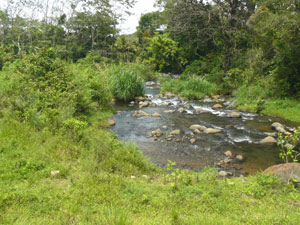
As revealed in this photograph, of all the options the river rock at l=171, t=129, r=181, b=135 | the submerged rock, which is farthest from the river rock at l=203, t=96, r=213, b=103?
the river rock at l=171, t=129, r=181, b=135

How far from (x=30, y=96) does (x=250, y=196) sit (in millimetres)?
6780

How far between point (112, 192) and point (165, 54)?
22290mm

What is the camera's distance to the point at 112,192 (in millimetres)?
3596

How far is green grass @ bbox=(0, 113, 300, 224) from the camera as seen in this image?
2.85 meters

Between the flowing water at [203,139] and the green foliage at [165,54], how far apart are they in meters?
12.7

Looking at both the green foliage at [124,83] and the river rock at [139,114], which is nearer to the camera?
the river rock at [139,114]

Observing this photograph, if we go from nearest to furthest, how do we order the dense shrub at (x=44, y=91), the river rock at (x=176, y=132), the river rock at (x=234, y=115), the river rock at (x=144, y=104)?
the dense shrub at (x=44, y=91)
the river rock at (x=176, y=132)
the river rock at (x=234, y=115)
the river rock at (x=144, y=104)

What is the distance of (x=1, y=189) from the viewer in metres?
3.39

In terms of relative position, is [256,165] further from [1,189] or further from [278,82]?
[278,82]

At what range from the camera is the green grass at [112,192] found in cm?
285

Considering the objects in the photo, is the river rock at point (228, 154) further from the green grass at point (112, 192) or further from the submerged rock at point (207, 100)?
the submerged rock at point (207, 100)

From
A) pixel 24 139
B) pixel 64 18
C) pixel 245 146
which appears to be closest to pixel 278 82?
pixel 245 146

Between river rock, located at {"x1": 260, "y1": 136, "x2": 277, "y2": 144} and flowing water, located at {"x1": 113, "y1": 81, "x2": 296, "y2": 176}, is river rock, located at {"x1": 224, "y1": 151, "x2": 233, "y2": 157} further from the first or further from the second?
river rock, located at {"x1": 260, "y1": 136, "x2": 277, "y2": 144}

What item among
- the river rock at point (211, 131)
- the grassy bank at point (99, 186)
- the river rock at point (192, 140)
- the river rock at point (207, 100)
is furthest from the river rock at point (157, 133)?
the river rock at point (207, 100)
